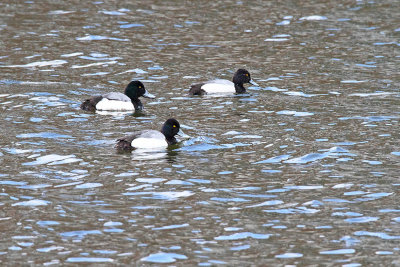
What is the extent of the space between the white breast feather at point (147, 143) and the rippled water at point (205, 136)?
248 mm

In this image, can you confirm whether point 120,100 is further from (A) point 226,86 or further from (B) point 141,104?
(A) point 226,86

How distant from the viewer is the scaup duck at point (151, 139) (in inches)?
484

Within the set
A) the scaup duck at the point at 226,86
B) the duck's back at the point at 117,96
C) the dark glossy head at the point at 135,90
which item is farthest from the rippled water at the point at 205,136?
the duck's back at the point at 117,96

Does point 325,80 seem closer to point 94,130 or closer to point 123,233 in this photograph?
point 94,130

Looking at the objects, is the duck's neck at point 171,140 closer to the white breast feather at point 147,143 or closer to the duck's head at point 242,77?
the white breast feather at point 147,143

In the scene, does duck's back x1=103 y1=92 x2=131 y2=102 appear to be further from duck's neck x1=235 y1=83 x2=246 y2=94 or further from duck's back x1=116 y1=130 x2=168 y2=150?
duck's back x1=116 y1=130 x2=168 y2=150

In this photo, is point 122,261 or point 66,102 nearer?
point 122,261

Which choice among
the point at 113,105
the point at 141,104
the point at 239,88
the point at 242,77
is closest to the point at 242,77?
the point at 242,77

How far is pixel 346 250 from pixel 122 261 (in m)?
2.31

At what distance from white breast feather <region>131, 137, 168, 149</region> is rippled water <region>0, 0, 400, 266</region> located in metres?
0.25

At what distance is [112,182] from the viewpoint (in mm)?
10578

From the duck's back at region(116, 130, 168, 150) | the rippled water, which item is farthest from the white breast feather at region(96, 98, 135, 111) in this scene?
the duck's back at region(116, 130, 168, 150)

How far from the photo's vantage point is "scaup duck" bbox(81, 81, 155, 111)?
15.2 m

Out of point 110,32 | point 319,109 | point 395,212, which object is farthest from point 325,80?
point 395,212
